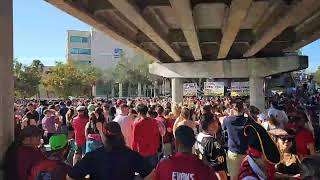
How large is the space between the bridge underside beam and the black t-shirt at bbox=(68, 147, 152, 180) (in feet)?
82.6

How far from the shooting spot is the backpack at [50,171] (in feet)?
16.9

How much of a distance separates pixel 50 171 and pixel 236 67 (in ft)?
87.7

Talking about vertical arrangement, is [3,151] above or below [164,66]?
below

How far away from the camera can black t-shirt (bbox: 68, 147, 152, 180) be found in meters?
5.04

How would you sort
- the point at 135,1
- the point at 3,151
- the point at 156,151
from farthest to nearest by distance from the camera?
the point at 135,1 → the point at 156,151 → the point at 3,151

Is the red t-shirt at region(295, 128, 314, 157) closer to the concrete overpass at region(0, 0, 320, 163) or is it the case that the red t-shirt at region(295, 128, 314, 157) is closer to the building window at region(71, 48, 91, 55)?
the concrete overpass at region(0, 0, 320, 163)

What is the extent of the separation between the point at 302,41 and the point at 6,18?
748 inches

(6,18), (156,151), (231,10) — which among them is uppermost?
(231,10)

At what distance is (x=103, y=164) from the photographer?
5.04 meters

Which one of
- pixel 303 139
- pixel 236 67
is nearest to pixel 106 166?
pixel 303 139

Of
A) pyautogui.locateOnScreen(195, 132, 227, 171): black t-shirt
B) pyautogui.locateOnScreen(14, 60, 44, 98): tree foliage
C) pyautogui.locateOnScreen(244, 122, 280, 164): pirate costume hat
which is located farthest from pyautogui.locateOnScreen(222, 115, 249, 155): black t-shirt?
pyautogui.locateOnScreen(14, 60, 44, 98): tree foliage

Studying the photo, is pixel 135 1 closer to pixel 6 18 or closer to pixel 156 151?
pixel 156 151

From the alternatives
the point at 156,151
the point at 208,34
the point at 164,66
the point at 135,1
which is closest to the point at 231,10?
the point at 135,1

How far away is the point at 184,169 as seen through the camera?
4.73 metres
